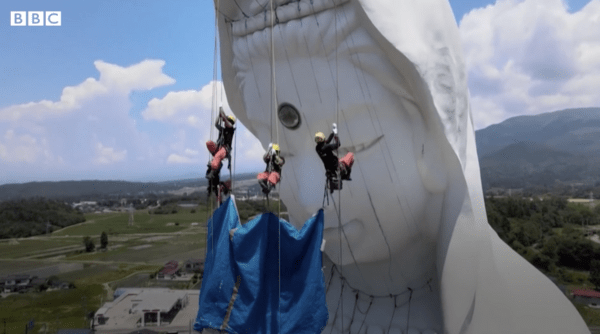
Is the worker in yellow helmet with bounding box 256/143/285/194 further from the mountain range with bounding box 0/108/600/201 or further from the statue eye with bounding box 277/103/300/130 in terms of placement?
the mountain range with bounding box 0/108/600/201

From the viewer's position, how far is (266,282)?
3369 millimetres

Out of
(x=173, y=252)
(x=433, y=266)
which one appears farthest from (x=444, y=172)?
(x=173, y=252)

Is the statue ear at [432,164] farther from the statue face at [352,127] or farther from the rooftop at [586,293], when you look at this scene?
the rooftop at [586,293]

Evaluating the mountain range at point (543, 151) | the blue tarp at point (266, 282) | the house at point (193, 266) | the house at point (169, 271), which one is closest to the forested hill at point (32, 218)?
the house at point (169, 271)

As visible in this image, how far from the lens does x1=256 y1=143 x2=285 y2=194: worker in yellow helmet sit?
308cm

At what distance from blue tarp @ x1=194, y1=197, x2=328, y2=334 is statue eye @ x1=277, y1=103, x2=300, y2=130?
125 centimetres

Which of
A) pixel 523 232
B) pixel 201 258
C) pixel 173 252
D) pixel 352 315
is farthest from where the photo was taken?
pixel 173 252

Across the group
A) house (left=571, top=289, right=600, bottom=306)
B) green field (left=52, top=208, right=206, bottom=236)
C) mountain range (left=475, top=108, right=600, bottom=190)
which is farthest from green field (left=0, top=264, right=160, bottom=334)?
mountain range (left=475, top=108, right=600, bottom=190)

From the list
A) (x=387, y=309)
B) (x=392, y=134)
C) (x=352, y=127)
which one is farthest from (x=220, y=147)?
(x=387, y=309)

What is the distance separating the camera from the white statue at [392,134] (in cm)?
374

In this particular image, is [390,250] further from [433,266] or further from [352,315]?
[352,315]

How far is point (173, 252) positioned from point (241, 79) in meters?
27.2

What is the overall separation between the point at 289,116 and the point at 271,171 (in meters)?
1.26

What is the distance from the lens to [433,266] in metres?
4.83
